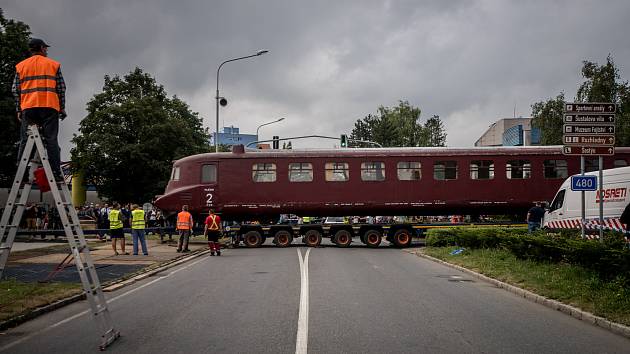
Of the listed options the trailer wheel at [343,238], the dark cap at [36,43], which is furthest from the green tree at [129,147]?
the dark cap at [36,43]

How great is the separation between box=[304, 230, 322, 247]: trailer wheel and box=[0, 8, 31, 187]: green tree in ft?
60.2

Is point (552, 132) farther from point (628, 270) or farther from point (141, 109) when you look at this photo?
point (628, 270)

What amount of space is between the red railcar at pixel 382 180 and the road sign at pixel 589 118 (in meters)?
13.0

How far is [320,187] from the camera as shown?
85.9ft

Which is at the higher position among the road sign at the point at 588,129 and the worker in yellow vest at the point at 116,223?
the road sign at the point at 588,129

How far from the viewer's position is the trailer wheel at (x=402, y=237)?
88.0 feet

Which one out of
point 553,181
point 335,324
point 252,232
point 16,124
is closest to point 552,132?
point 553,181

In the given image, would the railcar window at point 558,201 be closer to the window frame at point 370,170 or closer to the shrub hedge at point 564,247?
the shrub hedge at point 564,247

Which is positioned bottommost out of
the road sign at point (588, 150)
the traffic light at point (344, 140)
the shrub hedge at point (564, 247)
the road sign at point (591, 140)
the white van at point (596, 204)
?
the shrub hedge at point (564, 247)

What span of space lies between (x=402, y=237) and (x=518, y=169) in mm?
5602

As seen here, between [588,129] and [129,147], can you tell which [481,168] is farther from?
[129,147]

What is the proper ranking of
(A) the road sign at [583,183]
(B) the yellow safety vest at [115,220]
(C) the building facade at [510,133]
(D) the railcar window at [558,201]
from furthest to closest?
(C) the building facade at [510,133], (D) the railcar window at [558,201], (B) the yellow safety vest at [115,220], (A) the road sign at [583,183]

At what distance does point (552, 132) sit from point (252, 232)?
1097 inches

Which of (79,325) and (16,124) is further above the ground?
(16,124)
